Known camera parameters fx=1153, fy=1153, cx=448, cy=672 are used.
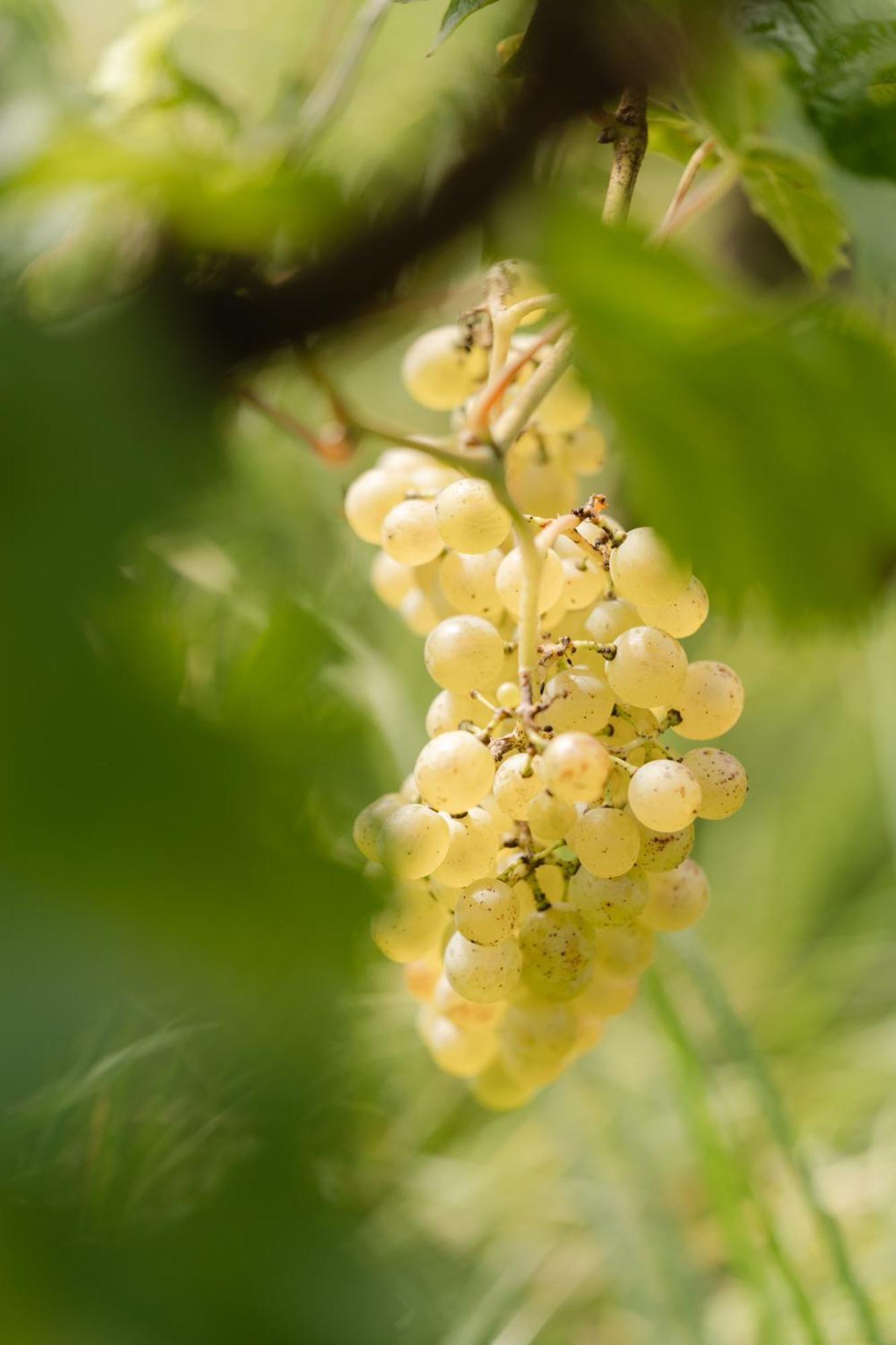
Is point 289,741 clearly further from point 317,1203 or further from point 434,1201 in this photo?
point 434,1201

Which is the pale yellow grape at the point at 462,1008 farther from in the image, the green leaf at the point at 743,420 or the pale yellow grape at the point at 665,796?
the green leaf at the point at 743,420

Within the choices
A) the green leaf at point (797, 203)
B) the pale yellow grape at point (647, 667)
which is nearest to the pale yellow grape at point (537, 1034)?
the pale yellow grape at point (647, 667)

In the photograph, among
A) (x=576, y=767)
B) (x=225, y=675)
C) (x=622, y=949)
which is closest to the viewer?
(x=225, y=675)

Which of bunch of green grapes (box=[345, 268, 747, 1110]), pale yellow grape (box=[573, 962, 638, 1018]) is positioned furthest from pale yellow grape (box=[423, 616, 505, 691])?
pale yellow grape (box=[573, 962, 638, 1018])

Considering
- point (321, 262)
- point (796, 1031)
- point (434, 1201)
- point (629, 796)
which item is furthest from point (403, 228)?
point (796, 1031)

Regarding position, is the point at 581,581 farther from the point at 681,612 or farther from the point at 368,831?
the point at 368,831

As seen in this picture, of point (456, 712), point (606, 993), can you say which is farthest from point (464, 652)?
point (606, 993)

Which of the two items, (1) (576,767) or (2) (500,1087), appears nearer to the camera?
(1) (576,767)
